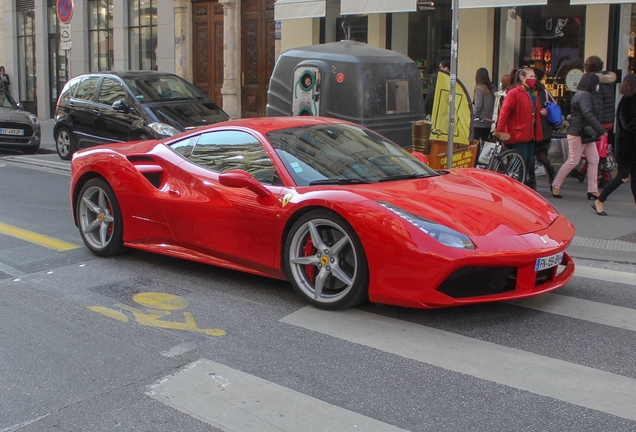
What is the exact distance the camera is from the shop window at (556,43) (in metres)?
13.5

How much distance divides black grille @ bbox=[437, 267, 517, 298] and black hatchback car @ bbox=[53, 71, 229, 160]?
8.87 meters

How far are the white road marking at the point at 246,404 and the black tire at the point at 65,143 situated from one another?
11.7 meters

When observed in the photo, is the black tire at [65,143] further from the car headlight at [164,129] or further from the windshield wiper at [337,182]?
the windshield wiper at [337,182]

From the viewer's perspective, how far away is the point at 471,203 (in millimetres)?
5555

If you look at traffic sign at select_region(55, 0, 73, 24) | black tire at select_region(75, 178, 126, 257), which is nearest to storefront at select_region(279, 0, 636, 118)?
traffic sign at select_region(55, 0, 73, 24)

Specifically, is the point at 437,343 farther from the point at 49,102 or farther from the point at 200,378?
the point at 49,102

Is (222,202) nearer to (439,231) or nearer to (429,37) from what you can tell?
(439,231)

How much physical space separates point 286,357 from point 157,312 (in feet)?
4.40

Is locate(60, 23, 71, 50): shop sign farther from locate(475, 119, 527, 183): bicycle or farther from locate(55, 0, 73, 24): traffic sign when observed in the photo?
locate(475, 119, 527, 183): bicycle

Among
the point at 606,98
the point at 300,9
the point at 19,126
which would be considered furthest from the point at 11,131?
the point at 606,98

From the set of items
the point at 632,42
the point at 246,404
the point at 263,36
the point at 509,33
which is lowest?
the point at 246,404

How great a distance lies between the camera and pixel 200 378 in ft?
14.7

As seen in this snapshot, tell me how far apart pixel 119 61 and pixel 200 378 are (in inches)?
845

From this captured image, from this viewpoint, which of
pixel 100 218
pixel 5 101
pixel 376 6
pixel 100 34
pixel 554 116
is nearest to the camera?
pixel 100 218
